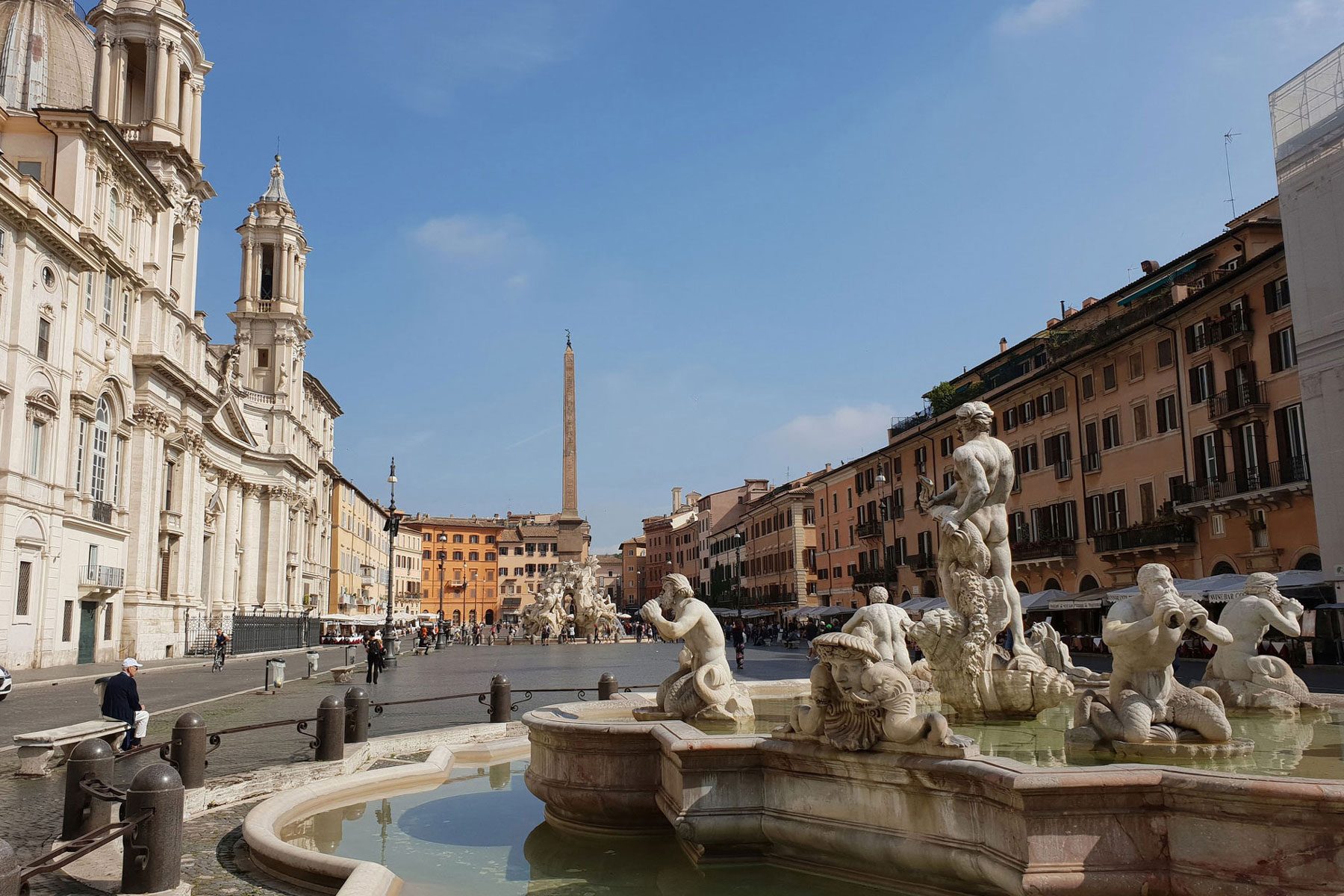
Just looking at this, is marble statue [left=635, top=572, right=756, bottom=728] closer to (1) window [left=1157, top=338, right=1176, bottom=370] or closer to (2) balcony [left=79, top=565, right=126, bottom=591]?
(1) window [left=1157, top=338, right=1176, bottom=370]

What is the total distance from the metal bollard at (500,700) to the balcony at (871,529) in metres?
42.2

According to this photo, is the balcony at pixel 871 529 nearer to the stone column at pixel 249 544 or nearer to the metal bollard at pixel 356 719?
the stone column at pixel 249 544

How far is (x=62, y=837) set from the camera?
7152mm

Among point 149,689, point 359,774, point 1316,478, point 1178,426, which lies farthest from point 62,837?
point 1178,426

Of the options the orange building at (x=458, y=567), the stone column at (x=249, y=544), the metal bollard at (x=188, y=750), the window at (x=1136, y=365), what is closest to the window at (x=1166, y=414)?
the window at (x=1136, y=365)

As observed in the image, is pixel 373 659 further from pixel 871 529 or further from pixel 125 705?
pixel 871 529

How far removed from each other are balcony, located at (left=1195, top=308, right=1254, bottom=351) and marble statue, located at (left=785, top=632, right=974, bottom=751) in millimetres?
27627

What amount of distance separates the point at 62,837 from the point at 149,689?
19.9 m

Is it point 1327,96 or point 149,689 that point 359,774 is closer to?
point 149,689

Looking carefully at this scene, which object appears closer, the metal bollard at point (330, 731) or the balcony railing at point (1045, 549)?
the metal bollard at point (330, 731)

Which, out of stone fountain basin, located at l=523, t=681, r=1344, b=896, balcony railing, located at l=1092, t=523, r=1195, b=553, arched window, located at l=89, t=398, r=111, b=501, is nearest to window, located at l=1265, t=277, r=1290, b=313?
balcony railing, located at l=1092, t=523, r=1195, b=553

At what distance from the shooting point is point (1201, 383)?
30.8 meters

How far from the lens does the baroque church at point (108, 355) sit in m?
28.9

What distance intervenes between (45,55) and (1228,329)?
4557 centimetres
